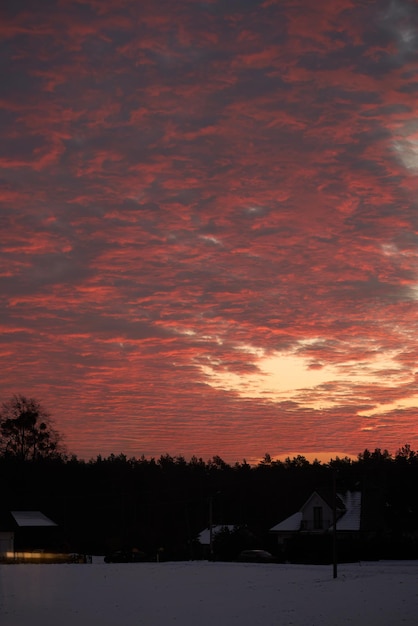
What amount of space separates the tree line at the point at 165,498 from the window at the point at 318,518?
2.94m

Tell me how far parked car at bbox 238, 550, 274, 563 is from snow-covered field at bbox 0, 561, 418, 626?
17.3 meters

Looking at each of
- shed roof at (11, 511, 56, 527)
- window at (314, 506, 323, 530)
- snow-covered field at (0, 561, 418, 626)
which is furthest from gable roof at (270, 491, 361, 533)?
shed roof at (11, 511, 56, 527)

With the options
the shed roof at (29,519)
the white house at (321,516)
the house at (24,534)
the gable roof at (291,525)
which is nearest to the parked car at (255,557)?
the white house at (321,516)

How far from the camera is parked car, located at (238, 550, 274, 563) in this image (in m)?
78.2

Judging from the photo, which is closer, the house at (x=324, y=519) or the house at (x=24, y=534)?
the house at (x=324, y=519)

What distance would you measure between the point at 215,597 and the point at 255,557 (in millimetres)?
38060

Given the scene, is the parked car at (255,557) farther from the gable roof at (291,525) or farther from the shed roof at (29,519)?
the shed roof at (29,519)

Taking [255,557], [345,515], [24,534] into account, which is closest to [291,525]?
[345,515]

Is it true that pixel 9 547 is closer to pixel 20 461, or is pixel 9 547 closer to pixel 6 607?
pixel 20 461

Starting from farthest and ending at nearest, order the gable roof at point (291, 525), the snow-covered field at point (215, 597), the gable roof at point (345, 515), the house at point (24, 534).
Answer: the house at point (24, 534) → the gable roof at point (291, 525) → the gable roof at point (345, 515) → the snow-covered field at point (215, 597)

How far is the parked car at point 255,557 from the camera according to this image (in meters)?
78.2

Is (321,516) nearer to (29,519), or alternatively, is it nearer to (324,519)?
(324,519)

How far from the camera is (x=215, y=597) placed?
41781 millimetres

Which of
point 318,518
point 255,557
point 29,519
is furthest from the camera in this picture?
point 29,519
